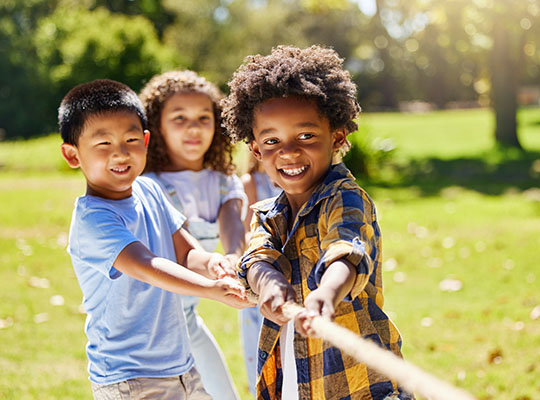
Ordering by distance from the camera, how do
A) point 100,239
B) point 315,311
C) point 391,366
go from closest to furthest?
1. point 391,366
2. point 315,311
3. point 100,239

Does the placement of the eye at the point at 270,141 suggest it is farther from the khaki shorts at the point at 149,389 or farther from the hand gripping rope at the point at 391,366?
the khaki shorts at the point at 149,389

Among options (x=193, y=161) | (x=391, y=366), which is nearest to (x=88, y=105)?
(x=193, y=161)

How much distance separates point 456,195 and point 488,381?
6.66 m

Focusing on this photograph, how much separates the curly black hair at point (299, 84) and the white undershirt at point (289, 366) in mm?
664

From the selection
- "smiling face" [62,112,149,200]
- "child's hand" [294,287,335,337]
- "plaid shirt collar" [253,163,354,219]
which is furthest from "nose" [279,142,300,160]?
"smiling face" [62,112,149,200]

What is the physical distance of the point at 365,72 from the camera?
41.0 m

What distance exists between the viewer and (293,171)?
198 cm

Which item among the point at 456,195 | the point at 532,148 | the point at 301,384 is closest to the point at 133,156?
the point at 301,384

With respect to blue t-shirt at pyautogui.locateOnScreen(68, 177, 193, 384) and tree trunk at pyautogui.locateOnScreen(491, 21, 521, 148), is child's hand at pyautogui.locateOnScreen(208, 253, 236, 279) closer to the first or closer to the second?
blue t-shirt at pyautogui.locateOnScreen(68, 177, 193, 384)

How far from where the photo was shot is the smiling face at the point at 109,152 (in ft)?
7.85

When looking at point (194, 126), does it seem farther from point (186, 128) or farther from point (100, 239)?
point (100, 239)

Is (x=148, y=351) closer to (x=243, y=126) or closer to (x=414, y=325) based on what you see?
(x=243, y=126)

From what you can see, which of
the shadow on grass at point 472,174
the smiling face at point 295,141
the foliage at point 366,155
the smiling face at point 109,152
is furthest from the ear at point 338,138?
the foliage at point 366,155

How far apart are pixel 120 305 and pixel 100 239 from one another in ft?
0.90
